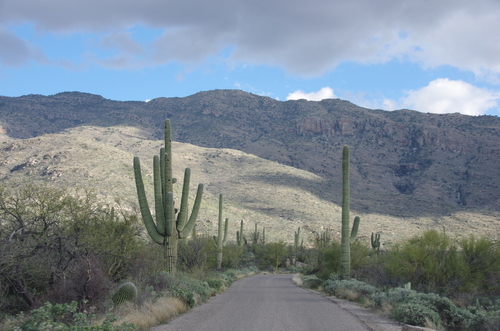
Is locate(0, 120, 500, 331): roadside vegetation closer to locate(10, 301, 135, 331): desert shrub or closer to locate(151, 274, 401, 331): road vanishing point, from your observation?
locate(10, 301, 135, 331): desert shrub

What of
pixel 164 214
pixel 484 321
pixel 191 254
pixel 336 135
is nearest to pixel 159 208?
pixel 164 214

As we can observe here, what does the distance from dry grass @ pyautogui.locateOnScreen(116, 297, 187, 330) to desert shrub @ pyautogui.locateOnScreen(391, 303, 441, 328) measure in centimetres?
632

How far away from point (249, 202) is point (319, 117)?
85.7 metres

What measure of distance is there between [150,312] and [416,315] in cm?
705

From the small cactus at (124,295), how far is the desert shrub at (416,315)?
7.32m

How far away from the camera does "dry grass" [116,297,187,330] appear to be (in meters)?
9.22

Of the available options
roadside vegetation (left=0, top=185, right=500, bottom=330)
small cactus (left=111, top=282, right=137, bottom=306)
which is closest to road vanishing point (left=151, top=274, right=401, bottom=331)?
roadside vegetation (left=0, top=185, right=500, bottom=330)

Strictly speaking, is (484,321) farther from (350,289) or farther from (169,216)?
(169,216)

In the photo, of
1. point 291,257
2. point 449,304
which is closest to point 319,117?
point 291,257

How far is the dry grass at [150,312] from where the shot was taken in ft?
30.3

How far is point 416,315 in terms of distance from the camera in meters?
10.8

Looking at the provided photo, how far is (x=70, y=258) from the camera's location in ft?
33.4

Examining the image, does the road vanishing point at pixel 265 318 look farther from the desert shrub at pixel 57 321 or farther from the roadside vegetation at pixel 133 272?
the desert shrub at pixel 57 321

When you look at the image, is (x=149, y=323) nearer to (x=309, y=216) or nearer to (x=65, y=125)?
(x=309, y=216)
